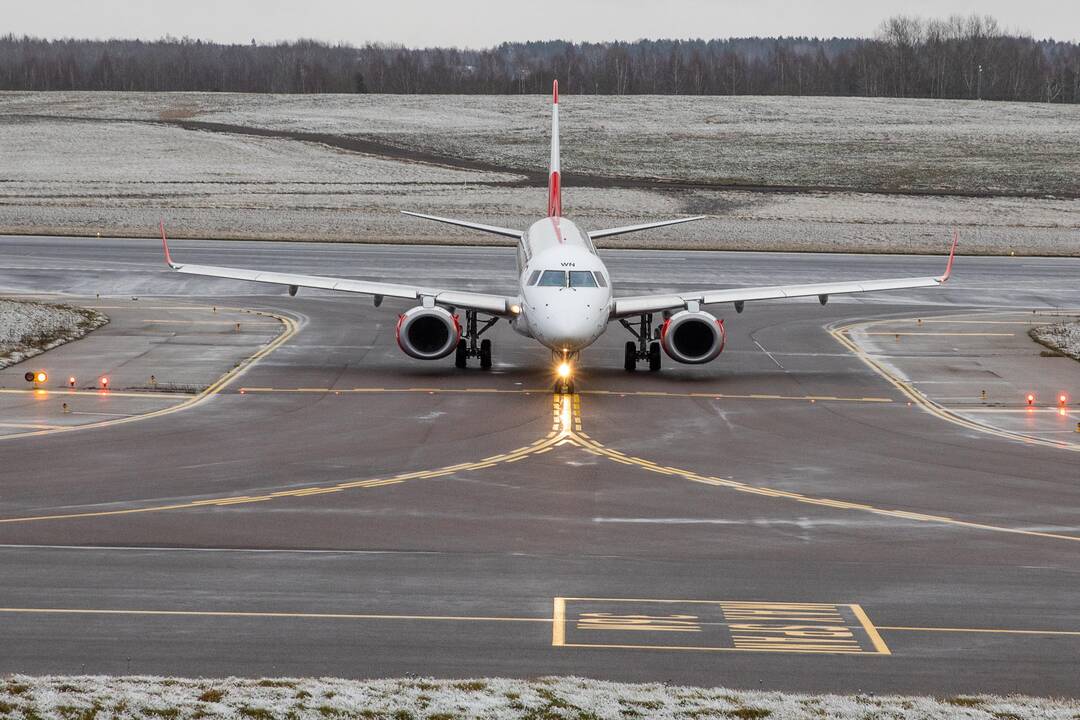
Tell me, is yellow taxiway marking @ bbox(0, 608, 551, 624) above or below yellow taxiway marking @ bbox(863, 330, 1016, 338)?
above

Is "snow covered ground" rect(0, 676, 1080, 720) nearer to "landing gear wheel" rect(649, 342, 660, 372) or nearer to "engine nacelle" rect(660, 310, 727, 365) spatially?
"engine nacelle" rect(660, 310, 727, 365)

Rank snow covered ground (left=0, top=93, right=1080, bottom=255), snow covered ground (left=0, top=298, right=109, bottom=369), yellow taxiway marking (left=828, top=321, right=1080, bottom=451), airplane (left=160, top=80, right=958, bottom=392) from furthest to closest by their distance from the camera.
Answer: snow covered ground (left=0, top=93, right=1080, bottom=255) → snow covered ground (left=0, top=298, right=109, bottom=369) → airplane (left=160, top=80, right=958, bottom=392) → yellow taxiway marking (left=828, top=321, right=1080, bottom=451)

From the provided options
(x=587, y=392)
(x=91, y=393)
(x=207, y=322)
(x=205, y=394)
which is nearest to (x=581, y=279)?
(x=587, y=392)

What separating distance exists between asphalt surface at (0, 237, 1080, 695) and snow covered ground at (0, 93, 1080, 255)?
48790 millimetres

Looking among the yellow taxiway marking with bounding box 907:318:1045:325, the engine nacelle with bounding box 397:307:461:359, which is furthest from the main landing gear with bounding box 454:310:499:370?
the yellow taxiway marking with bounding box 907:318:1045:325

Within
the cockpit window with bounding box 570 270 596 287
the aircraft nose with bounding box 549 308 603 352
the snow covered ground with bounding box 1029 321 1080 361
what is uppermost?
the cockpit window with bounding box 570 270 596 287

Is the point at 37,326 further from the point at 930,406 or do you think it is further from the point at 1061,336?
the point at 1061,336

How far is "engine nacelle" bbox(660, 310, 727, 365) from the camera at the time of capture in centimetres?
3991

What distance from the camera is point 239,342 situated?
46.7 meters

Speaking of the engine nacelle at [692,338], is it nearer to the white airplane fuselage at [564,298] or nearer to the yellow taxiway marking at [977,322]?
the white airplane fuselage at [564,298]

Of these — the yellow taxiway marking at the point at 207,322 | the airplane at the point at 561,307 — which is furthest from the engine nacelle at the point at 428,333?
the yellow taxiway marking at the point at 207,322

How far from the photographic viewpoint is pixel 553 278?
1460 inches

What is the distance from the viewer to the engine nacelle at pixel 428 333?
39969mm

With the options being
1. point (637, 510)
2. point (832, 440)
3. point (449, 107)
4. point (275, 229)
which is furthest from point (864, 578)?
point (449, 107)
